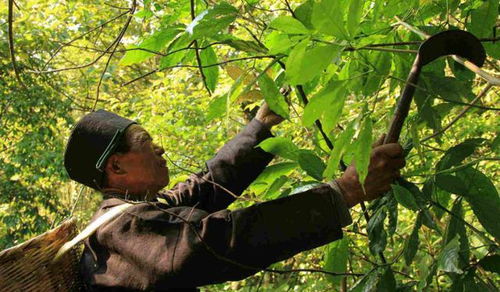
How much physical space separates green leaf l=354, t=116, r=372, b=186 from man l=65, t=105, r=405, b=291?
0.17 meters

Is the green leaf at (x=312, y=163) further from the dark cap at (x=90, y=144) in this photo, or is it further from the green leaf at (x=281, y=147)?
the dark cap at (x=90, y=144)

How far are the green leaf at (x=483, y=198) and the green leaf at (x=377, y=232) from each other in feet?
0.60

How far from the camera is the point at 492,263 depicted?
3.71ft

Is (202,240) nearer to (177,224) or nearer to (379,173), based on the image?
(177,224)

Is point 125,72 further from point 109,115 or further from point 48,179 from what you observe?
point 109,115

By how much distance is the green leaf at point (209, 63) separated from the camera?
4.86ft

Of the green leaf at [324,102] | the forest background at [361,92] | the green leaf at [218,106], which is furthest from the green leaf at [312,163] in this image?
the green leaf at [324,102]

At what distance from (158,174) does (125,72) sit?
5.78 m

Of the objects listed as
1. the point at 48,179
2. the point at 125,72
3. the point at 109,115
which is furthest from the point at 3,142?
the point at 109,115

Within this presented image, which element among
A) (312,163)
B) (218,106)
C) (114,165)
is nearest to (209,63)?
(218,106)

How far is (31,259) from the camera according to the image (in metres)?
1.53

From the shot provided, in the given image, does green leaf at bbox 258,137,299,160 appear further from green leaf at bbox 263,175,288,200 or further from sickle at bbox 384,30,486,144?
sickle at bbox 384,30,486,144

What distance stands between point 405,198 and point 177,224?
57 cm

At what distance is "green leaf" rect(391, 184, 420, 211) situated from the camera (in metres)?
1.13
